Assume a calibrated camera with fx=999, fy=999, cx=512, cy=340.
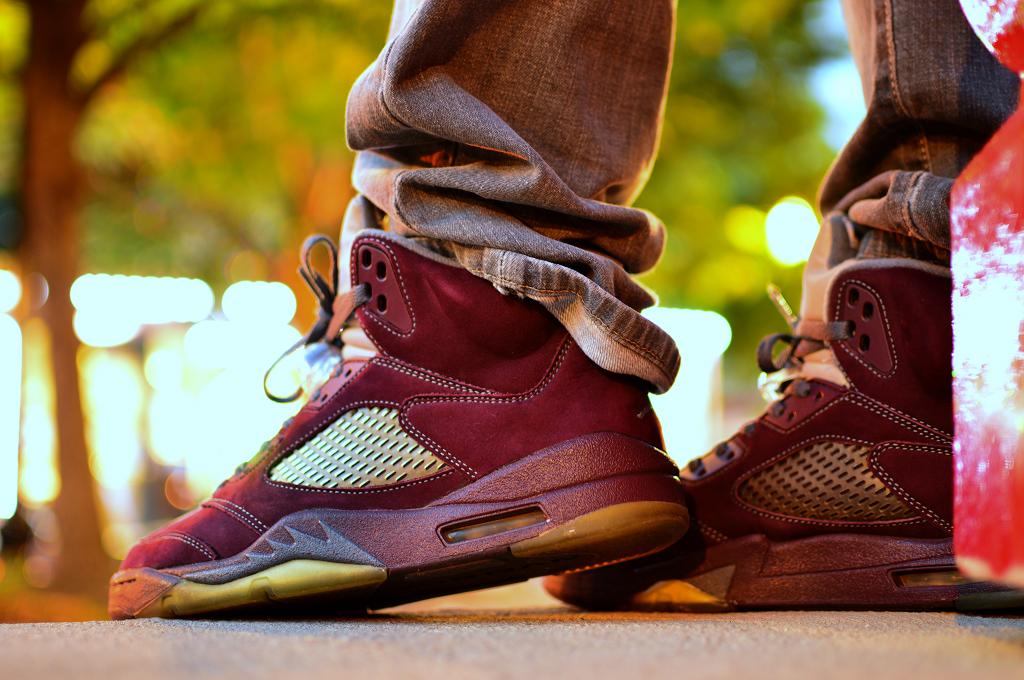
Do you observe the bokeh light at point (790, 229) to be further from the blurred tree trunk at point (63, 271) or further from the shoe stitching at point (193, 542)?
the shoe stitching at point (193, 542)

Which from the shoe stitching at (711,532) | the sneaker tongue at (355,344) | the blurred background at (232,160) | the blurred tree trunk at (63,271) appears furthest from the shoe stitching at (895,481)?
the blurred tree trunk at (63,271)

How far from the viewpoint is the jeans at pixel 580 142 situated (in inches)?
50.1

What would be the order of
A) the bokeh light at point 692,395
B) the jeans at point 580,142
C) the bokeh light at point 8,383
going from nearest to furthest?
1. the jeans at point 580,142
2. the bokeh light at point 692,395
3. the bokeh light at point 8,383

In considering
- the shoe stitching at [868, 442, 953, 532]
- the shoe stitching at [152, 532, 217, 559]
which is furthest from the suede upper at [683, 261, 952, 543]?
the shoe stitching at [152, 532, 217, 559]

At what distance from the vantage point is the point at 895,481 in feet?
4.36

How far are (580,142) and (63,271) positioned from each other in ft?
13.9

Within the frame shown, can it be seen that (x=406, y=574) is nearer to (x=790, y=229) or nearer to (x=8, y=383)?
(x=790, y=229)

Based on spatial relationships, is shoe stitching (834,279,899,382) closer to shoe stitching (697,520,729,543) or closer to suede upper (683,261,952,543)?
suede upper (683,261,952,543)

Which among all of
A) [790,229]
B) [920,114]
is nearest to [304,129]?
[790,229]

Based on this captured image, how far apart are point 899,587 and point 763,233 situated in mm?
6199

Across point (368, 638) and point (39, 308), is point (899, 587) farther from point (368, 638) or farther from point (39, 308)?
point (39, 308)

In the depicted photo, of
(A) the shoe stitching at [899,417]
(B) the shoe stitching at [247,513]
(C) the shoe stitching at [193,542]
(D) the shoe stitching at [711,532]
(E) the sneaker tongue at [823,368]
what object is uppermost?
(E) the sneaker tongue at [823,368]

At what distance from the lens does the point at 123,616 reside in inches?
53.7

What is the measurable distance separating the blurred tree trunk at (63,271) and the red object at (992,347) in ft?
14.9
